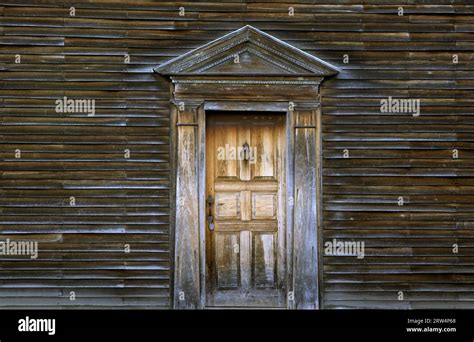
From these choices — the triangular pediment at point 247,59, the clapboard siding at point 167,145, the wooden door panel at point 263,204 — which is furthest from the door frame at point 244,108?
the wooden door panel at point 263,204

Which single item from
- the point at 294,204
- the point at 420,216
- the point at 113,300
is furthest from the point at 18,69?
the point at 420,216

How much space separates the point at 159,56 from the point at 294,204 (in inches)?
89.6

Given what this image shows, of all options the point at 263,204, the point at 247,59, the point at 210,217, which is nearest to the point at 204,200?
the point at 210,217

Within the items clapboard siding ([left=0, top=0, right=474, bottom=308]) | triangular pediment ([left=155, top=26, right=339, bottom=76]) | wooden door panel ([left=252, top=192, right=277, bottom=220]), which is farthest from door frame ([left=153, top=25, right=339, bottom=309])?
wooden door panel ([left=252, top=192, right=277, bottom=220])

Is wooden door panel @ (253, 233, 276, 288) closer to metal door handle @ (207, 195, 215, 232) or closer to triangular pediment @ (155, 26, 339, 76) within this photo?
metal door handle @ (207, 195, 215, 232)

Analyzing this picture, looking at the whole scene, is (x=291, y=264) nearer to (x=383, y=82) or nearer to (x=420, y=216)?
(x=420, y=216)

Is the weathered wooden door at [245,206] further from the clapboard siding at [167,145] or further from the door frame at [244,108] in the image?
the clapboard siding at [167,145]

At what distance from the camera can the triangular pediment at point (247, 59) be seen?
9805mm

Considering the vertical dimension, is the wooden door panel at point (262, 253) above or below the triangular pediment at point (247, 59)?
below

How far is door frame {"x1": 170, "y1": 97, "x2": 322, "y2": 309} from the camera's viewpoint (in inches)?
386

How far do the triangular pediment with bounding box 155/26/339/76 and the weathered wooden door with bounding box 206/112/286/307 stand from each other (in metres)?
0.56

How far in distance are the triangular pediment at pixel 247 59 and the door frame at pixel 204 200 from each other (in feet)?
1.12

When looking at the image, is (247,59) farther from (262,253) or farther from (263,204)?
(262,253)

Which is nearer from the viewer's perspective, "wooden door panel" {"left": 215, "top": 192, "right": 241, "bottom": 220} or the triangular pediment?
the triangular pediment
